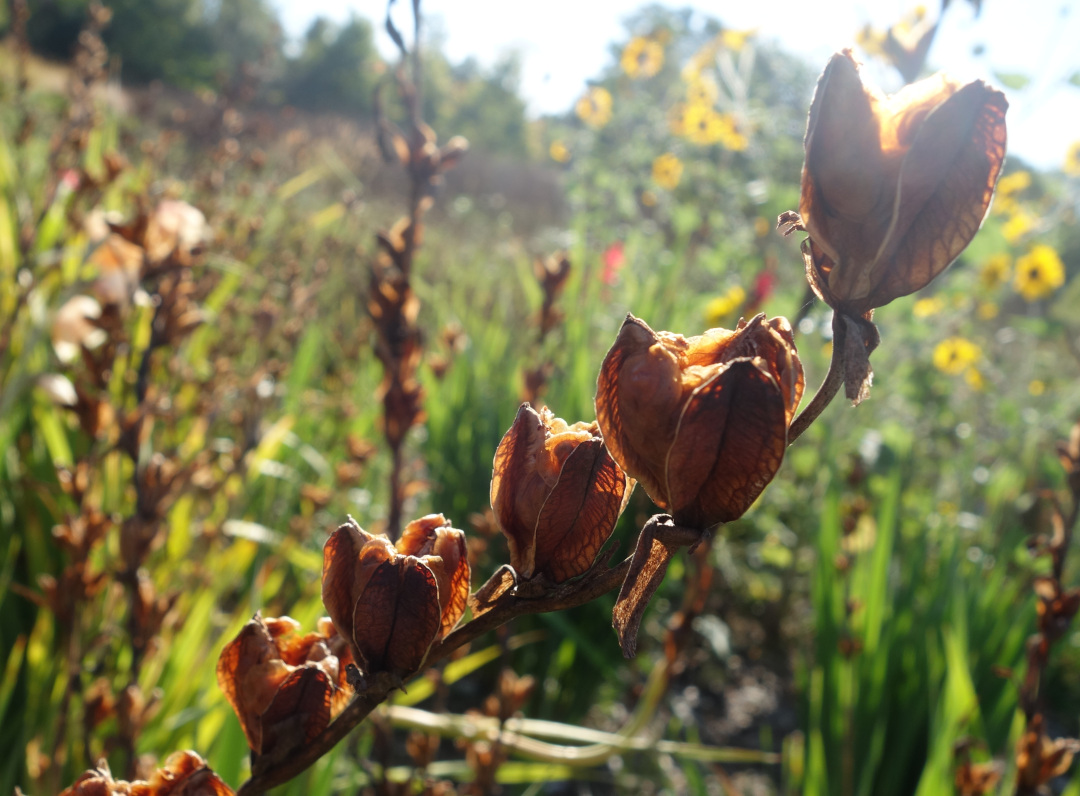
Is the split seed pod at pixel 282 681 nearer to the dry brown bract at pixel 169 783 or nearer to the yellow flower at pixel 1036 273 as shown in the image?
the dry brown bract at pixel 169 783

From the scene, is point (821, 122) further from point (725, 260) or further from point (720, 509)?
point (725, 260)

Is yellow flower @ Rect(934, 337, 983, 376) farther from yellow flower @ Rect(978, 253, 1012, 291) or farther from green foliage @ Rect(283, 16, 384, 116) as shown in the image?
green foliage @ Rect(283, 16, 384, 116)

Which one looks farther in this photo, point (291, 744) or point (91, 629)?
point (91, 629)

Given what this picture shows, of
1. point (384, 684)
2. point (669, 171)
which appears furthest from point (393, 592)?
point (669, 171)

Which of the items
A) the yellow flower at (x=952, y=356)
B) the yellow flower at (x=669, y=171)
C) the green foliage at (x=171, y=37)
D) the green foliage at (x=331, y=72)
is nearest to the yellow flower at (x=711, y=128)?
the yellow flower at (x=669, y=171)

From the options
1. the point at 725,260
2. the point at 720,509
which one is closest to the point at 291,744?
the point at 720,509

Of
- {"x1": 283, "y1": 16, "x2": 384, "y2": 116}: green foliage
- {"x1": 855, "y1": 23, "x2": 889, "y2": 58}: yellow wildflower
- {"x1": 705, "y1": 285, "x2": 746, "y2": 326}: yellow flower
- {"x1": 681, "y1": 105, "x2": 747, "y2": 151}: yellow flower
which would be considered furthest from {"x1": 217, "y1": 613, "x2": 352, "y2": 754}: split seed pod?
{"x1": 283, "y1": 16, "x2": 384, "y2": 116}: green foliage
